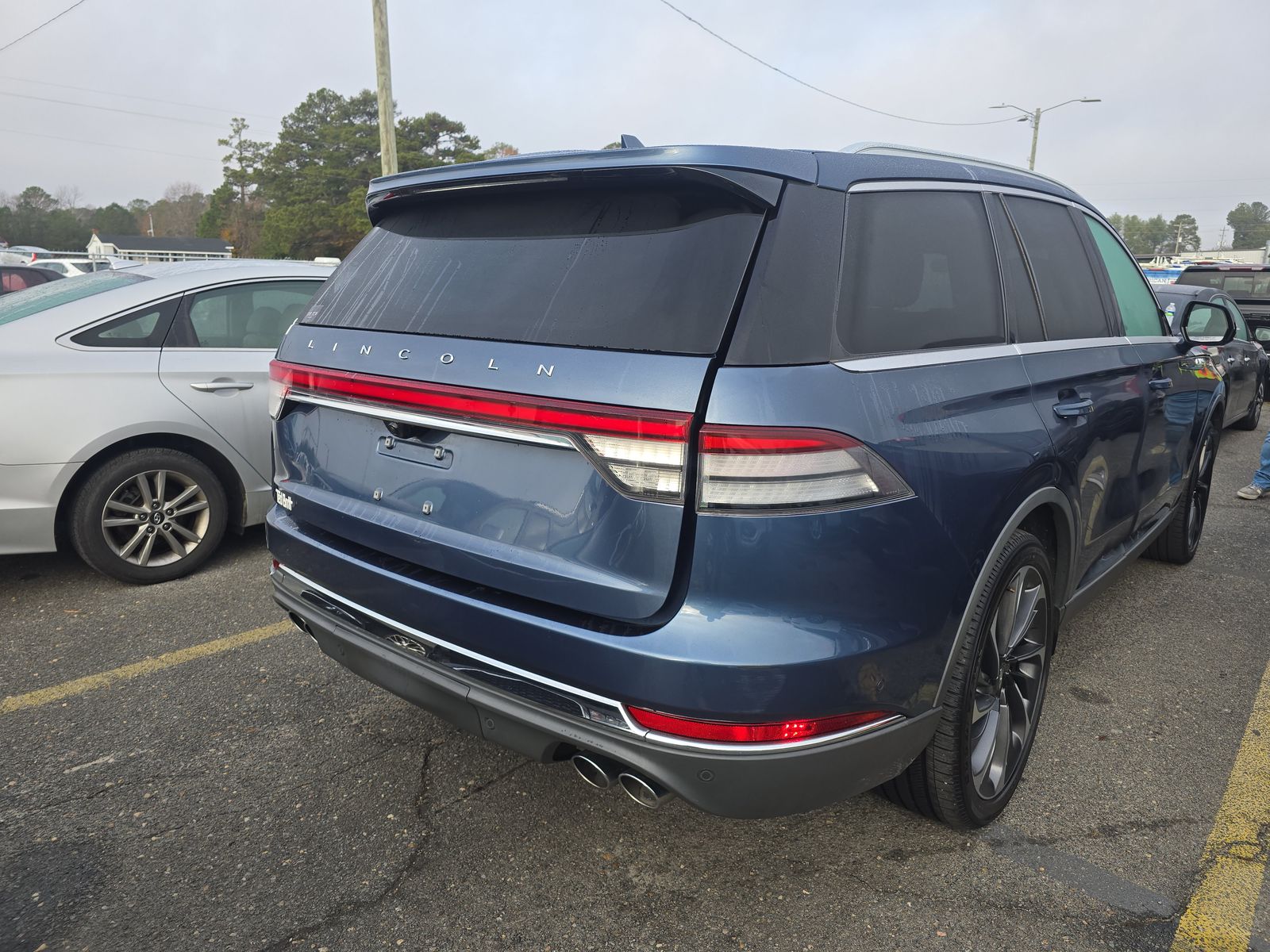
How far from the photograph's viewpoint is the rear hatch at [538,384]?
194cm

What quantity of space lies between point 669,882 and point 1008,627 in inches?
46.9

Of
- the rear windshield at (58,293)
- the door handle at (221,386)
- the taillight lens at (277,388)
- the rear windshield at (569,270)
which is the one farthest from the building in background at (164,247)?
the rear windshield at (569,270)

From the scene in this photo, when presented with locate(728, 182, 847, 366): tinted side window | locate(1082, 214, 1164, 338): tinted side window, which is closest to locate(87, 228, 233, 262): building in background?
locate(1082, 214, 1164, 338): tinted side window

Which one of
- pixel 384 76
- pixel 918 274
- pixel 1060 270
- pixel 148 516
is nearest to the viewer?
pixel 918 274

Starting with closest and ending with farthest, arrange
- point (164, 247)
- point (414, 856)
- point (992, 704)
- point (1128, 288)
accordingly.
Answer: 1. point (414, 856)
2. point (992, 704)
3. point (1128, 288)
4. point (164, 247)

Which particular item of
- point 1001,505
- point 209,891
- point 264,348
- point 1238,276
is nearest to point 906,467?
point 1001,505

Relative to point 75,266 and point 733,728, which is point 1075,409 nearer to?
point 733,728

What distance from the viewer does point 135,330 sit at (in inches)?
→ 185

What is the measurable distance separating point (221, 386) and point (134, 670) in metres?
1.65

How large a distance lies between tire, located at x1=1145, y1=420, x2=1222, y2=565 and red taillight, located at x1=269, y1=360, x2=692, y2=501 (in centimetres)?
393

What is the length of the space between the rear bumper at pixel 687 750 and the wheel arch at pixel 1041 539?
0.18 meters

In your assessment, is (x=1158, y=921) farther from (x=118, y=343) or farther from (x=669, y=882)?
(x=118, y=343)

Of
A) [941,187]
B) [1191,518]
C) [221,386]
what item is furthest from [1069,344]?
[221,386]

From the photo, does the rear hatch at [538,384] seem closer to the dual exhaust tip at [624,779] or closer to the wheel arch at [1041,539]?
the dual exhaust tip at [624,779]
